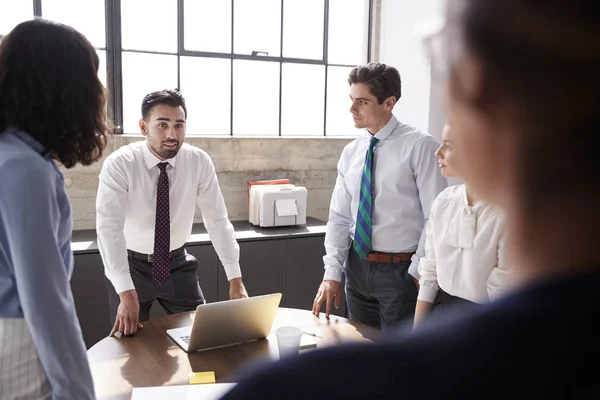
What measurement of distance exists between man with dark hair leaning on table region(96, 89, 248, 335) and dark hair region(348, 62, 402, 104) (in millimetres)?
914

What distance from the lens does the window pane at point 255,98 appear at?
14.8 feet

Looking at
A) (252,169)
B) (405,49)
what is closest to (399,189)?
(252,169)

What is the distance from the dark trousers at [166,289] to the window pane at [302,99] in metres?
2.20

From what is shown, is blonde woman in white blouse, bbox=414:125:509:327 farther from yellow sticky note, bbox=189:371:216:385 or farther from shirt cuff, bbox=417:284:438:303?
yellow sticky note, bbox=189:371:216:385

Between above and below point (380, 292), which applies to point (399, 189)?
above

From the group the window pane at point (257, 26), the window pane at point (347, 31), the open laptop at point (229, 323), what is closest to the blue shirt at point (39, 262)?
the open laptop at point (229, 323)

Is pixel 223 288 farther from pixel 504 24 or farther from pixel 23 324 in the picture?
pixel 504 24

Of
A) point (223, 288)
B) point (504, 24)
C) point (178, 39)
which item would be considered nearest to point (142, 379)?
point (504, 24)

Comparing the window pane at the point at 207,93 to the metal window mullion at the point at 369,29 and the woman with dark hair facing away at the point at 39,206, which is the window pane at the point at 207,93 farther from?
the woman with dark hair facing away at the point at 39,206

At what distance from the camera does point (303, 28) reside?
15.5 ft

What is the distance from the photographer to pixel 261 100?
4625 mm

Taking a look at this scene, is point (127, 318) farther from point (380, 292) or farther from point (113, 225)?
point (380, 292)

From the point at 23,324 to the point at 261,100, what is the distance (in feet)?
11.4

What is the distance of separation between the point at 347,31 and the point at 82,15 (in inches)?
86.4
